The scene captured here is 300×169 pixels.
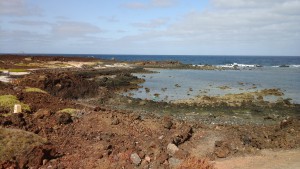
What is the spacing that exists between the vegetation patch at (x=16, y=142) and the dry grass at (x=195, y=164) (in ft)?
22.0

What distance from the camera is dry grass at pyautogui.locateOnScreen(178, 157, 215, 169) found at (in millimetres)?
14167

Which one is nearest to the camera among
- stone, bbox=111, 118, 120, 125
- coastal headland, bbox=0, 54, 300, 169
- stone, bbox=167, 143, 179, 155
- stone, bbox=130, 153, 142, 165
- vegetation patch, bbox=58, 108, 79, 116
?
stone, bbox=130, 153, 142, 165

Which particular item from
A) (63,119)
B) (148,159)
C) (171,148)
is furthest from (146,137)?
(63,119)

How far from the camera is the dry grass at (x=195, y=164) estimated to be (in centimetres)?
1417

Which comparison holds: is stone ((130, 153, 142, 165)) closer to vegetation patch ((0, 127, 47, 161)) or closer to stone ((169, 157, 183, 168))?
stone ((169, 157, 183, 168))

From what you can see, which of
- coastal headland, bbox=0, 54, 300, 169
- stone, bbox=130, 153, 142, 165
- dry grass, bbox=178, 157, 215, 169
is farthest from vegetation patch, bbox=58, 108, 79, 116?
dry grass, bbox=178, 157, 215, 169

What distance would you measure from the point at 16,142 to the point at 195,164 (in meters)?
8.07

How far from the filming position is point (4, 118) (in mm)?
18938

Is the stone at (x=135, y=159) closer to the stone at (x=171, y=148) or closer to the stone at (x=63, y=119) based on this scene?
the stone at (x=171, y=148)

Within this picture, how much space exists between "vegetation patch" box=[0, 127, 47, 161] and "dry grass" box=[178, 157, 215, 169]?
671 centimetres

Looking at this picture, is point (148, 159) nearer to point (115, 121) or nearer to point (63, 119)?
point (115, 121)

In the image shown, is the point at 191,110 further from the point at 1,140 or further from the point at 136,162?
the point at 1,140

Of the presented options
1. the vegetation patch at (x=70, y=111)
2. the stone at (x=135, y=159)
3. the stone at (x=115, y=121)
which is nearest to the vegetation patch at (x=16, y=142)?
the stone at (x=135, y=159)

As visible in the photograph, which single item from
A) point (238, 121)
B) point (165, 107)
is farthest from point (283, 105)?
point (165, 107)
